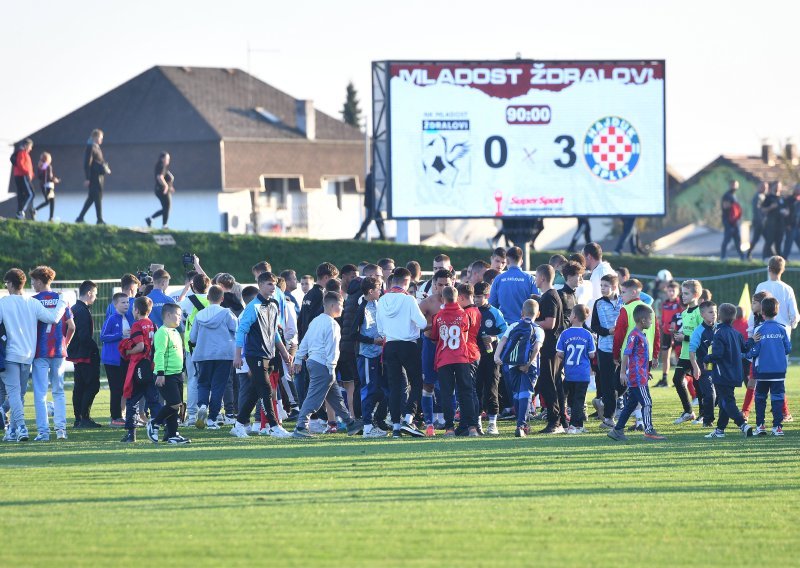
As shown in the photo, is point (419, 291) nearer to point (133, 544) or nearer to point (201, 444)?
point (201, 444)

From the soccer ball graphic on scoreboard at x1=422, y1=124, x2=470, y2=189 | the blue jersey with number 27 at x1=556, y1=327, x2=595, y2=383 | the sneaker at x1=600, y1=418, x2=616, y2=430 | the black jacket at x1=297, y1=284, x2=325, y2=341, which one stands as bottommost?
the sneaker at x1=600, y1=418, x2=616, y2=430

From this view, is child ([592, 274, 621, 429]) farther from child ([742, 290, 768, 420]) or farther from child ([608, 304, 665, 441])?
child ([742, 290, 768, 420])

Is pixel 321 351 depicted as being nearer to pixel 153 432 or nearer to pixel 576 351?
pixel 153 432

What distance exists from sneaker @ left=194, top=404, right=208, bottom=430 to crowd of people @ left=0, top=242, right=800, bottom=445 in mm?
27

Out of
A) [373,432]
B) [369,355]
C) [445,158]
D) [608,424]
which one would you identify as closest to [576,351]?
[608,424]

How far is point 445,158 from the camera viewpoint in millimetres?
30141

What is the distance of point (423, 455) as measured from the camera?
1373cm

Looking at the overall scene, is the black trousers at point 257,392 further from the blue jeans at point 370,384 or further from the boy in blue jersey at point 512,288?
the boy in blue jersey at point 512,288

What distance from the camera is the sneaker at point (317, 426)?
16328 mm

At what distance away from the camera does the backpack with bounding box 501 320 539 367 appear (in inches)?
597

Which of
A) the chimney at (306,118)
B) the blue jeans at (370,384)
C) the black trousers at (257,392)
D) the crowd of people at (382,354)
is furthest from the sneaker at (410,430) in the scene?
the chimney at (306,118)

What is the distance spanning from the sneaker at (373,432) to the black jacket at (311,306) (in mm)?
1729

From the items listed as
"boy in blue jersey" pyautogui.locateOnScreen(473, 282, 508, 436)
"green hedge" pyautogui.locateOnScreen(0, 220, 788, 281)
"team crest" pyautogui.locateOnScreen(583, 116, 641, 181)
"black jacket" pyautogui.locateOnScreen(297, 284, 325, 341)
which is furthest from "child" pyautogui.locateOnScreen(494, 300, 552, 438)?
"green hedge" pyautogui.locateOnScreen(0, 220, 788, 281)

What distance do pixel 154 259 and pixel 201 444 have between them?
62.8ft
